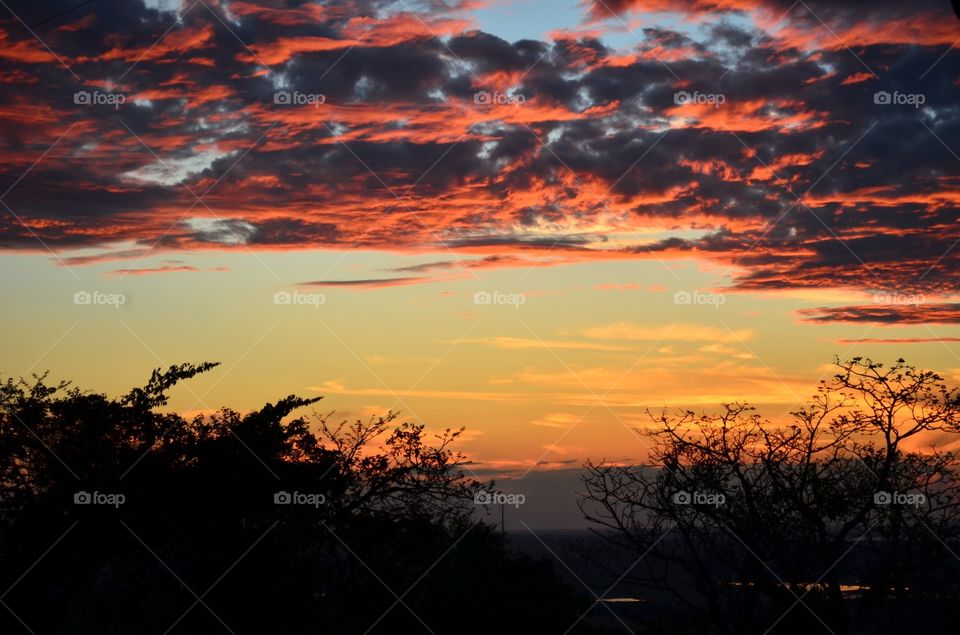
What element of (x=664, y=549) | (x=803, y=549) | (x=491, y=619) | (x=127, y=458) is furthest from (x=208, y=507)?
(x=803, y=549)

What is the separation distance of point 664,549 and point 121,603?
9.59 meters

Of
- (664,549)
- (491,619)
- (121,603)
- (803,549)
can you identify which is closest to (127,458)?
(121,603)

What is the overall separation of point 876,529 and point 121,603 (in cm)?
1262

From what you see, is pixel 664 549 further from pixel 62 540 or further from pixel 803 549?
pixel 62 540

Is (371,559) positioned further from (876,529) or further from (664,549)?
(876,529)

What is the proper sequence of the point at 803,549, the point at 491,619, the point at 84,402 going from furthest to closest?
the point at 84,402
the point at 491,619
the point at 803,549

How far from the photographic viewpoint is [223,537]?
1945 cm

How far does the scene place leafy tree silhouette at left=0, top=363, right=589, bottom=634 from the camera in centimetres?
1756

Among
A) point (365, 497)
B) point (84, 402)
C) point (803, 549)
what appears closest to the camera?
point (803, 549)

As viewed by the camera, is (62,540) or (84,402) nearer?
(62,540)

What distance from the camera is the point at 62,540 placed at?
59.7ft

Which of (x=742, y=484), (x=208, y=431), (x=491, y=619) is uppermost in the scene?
(x=208, y=431)

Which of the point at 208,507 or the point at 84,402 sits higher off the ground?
the point at 84,402

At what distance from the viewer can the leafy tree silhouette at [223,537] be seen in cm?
1756
